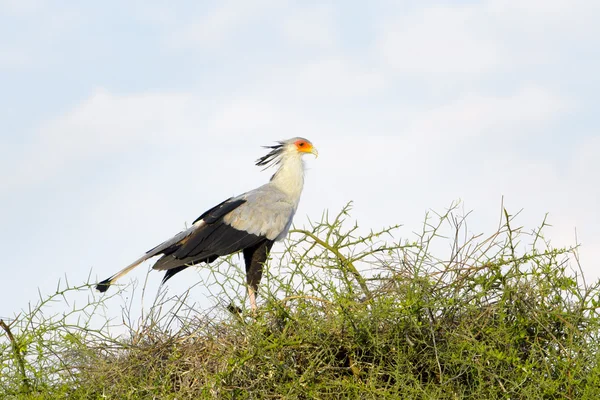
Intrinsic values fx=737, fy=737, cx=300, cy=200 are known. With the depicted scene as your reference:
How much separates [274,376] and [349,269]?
0.60 metres

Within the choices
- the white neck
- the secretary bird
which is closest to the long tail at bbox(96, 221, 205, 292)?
the secretary bird

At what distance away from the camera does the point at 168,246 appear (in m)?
5.73

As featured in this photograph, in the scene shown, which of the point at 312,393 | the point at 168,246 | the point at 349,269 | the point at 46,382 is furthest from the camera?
the point at 168,246

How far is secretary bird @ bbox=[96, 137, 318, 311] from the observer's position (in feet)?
18.4

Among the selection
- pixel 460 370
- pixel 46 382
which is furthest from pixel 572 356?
pixel 46 382

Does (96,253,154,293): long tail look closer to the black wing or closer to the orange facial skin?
the black wing

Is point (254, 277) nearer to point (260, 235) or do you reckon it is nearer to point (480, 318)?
point (260, 235)

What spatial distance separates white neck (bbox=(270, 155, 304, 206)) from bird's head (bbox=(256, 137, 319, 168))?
0.06 m

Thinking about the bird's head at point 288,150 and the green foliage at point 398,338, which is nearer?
the green foliage at point 398,338

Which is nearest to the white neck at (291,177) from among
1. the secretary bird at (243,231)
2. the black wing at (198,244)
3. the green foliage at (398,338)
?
the secretary bird at (243,231)

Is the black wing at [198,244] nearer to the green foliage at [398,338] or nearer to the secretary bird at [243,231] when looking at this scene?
the secretary bird at [243,231]

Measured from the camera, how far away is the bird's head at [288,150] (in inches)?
275

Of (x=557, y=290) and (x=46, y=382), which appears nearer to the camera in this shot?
(x=557, y=290)

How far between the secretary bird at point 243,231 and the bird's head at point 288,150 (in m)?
0.15
